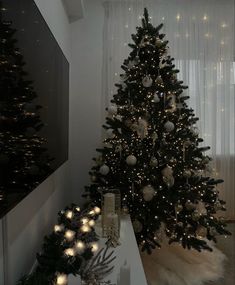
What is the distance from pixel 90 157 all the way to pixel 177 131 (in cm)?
137

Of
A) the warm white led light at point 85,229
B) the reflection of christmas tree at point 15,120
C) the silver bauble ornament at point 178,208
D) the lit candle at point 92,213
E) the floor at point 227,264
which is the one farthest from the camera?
the silver bauble ornament at point 178,208

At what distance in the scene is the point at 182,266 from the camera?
98.9 inches

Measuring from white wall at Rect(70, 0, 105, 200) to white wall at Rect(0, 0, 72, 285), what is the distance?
86 cm

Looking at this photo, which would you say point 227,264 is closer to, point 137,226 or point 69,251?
point 137,226

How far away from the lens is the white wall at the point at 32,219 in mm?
1326

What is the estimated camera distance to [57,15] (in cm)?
251

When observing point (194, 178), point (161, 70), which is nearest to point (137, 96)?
point (161, 70)

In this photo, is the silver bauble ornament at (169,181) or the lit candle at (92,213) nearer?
the lit candle at (92,213)

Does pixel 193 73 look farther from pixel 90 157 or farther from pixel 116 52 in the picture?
pixel 90 157

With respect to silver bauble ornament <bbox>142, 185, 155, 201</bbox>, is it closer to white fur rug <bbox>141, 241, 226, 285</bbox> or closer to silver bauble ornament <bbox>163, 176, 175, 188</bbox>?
silver bauble ornament <bbox>163, 176, 175, 188</bbox>

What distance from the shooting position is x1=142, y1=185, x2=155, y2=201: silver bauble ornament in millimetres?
2463

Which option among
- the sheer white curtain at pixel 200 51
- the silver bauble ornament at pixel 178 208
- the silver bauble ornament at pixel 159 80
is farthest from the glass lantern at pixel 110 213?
the sheer white curtain at pixel 200 51

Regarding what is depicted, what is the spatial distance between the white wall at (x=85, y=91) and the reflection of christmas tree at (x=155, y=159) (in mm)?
879

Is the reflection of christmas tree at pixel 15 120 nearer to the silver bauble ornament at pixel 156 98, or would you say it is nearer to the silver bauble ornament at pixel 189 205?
the silver bauble ornament at pixel 156 98
